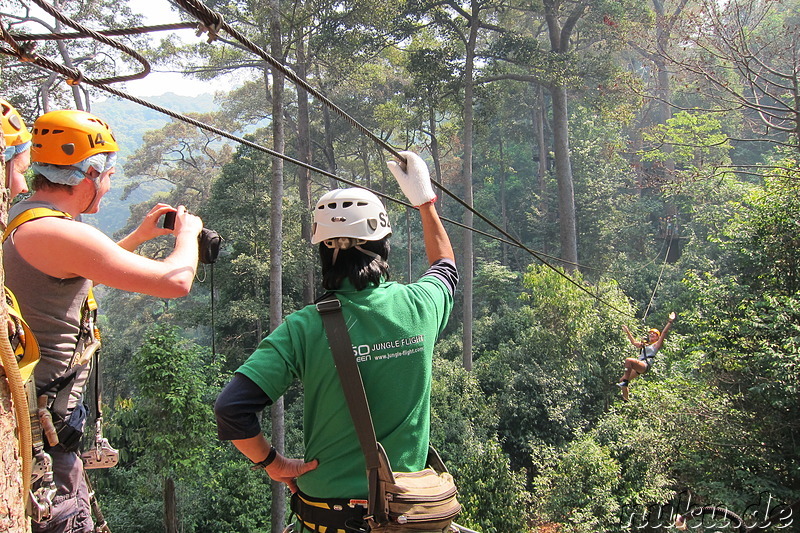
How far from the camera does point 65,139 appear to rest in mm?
1614

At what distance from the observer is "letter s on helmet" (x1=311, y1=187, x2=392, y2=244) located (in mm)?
1598

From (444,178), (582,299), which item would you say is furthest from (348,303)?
(444,178)

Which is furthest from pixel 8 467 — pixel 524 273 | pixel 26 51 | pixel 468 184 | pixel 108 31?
pixel 524 273

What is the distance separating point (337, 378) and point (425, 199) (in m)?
0.79

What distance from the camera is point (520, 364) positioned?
584 inches

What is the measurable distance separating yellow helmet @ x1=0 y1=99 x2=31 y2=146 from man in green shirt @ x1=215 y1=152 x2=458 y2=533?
767mm

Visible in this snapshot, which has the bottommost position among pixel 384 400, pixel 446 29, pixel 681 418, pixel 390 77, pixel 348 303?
pixel 681 418

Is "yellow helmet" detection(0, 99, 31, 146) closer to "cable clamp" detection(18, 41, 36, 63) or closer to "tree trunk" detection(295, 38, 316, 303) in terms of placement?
"cable clamp" detection(18, 41, 36, 63)

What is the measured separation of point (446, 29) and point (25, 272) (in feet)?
54.9

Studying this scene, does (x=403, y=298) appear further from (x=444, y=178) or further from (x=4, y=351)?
(x=444, y=178)

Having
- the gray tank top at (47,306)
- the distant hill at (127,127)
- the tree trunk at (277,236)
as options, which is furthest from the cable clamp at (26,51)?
the distant hill at (127,127)

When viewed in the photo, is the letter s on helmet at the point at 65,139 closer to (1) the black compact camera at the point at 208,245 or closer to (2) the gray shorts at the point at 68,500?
(1) the black compact camera at the point at 208,245

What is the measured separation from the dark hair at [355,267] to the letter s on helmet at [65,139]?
706mm

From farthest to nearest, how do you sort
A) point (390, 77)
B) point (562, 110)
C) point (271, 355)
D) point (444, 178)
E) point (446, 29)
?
point (444, 178), point (390, 77), point (562, 110), point (446, 29), point (271, 355)
